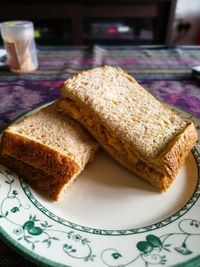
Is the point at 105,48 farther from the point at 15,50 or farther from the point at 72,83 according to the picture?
the point at 72,83

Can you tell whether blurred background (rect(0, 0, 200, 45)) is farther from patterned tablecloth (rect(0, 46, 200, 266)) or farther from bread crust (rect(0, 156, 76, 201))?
bread crust (rect(0, 156, 76, 201))

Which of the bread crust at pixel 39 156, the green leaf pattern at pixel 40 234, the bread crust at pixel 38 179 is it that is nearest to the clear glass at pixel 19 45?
the bread crust at pixel 39 156

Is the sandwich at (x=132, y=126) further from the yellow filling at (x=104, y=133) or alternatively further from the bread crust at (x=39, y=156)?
the bread crust at (x=39, y=156)

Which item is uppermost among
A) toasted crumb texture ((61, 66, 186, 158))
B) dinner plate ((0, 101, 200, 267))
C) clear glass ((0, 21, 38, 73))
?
clear glass ((0, 21, 38, 73))

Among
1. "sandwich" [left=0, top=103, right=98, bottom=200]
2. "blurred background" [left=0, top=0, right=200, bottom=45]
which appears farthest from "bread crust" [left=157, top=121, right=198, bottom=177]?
"blurred background" [left=0, top=0, right=200, bottom=45]

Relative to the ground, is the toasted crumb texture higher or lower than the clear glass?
lower
